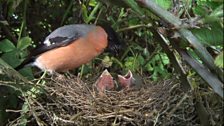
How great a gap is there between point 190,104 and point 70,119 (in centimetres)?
45

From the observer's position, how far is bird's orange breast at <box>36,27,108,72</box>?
2633mm

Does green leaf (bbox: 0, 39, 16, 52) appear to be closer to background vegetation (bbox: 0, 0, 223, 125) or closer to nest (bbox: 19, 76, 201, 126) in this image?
background vegetation (bbox: 0, 0, 223, 125)

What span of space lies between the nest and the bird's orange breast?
0.33m

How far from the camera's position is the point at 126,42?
2904 mm

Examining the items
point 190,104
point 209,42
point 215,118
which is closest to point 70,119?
point 190,104

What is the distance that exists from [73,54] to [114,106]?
0.65 m

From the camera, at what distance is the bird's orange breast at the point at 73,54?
2633mm

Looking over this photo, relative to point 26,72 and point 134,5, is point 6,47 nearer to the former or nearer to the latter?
point 26,72

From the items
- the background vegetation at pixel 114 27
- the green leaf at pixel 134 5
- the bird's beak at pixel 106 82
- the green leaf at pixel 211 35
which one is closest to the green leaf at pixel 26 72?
the background vegetation at pixel 114 27

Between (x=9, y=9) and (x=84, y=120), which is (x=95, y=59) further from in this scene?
(x=84, y=120)

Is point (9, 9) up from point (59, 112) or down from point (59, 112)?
up

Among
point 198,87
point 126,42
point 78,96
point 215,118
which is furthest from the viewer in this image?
point 126,42

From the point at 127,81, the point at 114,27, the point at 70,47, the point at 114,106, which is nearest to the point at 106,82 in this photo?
the point at 127,81

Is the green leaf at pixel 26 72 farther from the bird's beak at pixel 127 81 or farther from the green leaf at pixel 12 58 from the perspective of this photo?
the bird's beak at pixel 127 81
